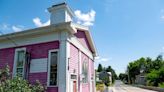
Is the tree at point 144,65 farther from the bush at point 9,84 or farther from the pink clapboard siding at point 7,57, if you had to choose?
the bush at point 9,84

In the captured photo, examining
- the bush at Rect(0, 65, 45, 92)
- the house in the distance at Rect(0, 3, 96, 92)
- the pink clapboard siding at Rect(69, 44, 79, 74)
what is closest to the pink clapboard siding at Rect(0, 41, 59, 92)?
the house in the distance at Rect(0, 3, 96, 92)

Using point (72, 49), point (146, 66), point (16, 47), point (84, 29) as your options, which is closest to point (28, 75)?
point (16, 47)

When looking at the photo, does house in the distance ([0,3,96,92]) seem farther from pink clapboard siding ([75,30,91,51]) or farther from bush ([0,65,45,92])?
bush ([0,65,45,92])

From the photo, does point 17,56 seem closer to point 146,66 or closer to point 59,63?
point 59,63

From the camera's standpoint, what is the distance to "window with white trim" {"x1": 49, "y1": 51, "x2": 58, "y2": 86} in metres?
11.5

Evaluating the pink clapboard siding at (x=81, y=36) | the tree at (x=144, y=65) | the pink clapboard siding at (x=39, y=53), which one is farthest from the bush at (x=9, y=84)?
the tree at (x=144, y=65)

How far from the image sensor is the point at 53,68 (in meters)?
11.7

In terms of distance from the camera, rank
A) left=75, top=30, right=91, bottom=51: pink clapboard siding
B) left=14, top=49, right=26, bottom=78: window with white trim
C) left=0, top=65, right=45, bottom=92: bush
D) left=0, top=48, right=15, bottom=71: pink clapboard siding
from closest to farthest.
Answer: left=0, top=65, right=45, bottom=92: bush → left=14, top=49, right=26, bottom=78: window with white trim → left=0, top=48, right=15, bottom=71: pink clapboard siding → left=75, top=30, right=91, bottom=51: pink clapboard siding

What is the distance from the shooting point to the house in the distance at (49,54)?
11391mm

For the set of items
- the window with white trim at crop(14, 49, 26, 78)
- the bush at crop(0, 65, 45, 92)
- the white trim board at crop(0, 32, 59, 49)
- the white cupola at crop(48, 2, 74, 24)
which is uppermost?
the white cupola at crop(48, 2, 74, 24)

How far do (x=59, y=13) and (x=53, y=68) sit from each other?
14.3ft

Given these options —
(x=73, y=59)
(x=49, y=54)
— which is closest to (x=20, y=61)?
(x=49, y=54)

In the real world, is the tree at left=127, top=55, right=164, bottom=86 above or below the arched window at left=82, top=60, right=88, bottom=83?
above

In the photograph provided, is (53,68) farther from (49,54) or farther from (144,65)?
(144,65)
